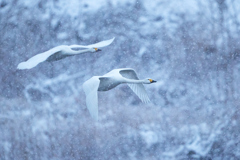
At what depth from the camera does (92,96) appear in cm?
115

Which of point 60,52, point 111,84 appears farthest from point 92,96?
point 60,52

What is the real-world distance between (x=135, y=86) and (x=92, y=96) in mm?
236

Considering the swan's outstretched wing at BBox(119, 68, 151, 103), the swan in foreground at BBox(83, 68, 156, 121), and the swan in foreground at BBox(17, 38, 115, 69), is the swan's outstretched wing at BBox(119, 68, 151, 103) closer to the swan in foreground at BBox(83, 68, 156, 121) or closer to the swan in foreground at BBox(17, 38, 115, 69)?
the swan in foreground at BBox(83, 68, 156, 121)

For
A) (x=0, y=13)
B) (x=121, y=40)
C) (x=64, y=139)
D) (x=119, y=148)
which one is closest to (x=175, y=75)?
(x=121, y=40)

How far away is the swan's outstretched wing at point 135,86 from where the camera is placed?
4.28 feet

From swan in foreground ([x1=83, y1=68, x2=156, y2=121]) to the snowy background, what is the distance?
4 cm

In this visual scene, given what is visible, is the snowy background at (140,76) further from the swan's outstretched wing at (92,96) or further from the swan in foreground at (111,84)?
the swan's outstretched wing at (92,96)

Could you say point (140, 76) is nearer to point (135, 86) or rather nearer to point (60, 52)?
point (135, 86)

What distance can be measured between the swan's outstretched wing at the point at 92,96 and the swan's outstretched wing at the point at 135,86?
0.45ft

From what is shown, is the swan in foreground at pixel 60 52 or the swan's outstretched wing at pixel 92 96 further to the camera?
the swan in foreground at pixel 60 52

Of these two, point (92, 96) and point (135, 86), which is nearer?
point (92, 96)


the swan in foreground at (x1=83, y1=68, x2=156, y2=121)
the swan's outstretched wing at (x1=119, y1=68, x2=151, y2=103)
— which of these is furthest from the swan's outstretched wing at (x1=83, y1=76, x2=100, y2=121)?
the swan's outstretched wing at (x1=119, y1=68, x2=151, y2=103)

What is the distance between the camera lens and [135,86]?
1340 millimetres

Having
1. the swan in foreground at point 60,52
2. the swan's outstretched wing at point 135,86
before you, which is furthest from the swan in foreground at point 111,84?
the swan in foreground at point 60,52
